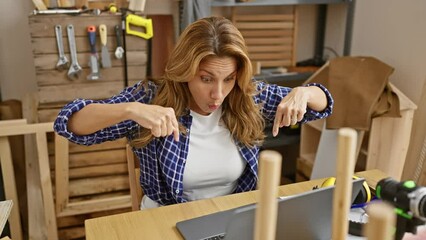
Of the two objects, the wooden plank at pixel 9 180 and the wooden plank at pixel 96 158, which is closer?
the wooden plank at pixel 9 180

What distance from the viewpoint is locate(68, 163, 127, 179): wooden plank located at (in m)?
2.07

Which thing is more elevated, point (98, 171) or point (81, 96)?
point (81, 96)

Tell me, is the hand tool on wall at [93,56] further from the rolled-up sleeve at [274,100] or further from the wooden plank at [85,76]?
the rolled-up sleeve at [274,100]

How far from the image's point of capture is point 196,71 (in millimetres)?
1228

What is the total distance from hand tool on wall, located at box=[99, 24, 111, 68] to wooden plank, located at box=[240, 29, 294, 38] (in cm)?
90

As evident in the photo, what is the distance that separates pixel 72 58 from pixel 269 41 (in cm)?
117

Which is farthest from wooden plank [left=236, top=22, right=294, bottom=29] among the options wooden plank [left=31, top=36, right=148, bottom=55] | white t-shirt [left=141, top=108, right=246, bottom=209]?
white t-shirt [left=141, top=108, right=246, bottom=209]

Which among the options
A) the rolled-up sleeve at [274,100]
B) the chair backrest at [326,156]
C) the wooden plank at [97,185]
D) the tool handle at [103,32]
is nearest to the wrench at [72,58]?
the tool handle at [103,32]

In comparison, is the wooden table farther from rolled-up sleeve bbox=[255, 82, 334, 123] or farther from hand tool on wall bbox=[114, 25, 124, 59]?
hand tool on wall bbox=[114, 25, 124, 59]

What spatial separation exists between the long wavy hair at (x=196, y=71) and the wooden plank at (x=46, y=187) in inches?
30.0

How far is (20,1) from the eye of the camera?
2.13 meters

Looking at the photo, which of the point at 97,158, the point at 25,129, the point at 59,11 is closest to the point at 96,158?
the point at 97,158

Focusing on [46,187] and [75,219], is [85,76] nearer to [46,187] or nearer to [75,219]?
[46,187]

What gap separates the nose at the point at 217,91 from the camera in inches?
48.4
